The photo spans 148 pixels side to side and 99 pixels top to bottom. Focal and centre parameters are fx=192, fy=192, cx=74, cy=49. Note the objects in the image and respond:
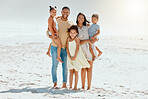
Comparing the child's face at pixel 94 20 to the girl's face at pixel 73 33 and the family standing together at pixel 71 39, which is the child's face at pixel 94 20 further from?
the girl's face at pixel 73 33

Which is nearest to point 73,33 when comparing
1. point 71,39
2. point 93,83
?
point 71,39

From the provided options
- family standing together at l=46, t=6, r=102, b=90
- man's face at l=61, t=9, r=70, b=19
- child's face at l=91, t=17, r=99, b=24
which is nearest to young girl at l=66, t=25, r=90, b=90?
family standing together at l=46, t=6, r=102, b=90

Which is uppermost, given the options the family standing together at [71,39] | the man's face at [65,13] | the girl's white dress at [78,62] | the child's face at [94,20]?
the man's face at [65,13]

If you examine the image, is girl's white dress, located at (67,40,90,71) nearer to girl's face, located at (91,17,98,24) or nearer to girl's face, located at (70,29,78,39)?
girl's face, located at (70,29,78,39)

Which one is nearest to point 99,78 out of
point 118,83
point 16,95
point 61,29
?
point 118,83

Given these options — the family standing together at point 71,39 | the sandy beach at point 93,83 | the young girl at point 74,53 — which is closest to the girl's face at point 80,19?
the family standing together at point 71,39

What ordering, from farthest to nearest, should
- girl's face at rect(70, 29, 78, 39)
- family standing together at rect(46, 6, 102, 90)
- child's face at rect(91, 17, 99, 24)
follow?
child's face at rect(91, 17, 99, 24) → family standing together at rect(46, 6, 102, 90) → girl's face at rect(70, 29, 78, 39)

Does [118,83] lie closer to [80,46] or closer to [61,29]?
[80,46]

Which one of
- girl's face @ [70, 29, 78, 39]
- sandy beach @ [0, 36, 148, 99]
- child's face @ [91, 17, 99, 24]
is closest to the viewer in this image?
sandy beach @ [0, 36, 148, 99]

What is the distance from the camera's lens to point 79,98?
3246 mm

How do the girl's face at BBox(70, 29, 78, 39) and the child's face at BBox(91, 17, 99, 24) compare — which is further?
the child's face at BBox(91, 17, 99, 24)

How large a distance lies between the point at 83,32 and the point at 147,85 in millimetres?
2587

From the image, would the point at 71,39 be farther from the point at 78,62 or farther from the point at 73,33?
the point at 78,62

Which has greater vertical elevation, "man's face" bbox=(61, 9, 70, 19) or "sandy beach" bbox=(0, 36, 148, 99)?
"man's face" bbox=(61, 9, 70, 19)
